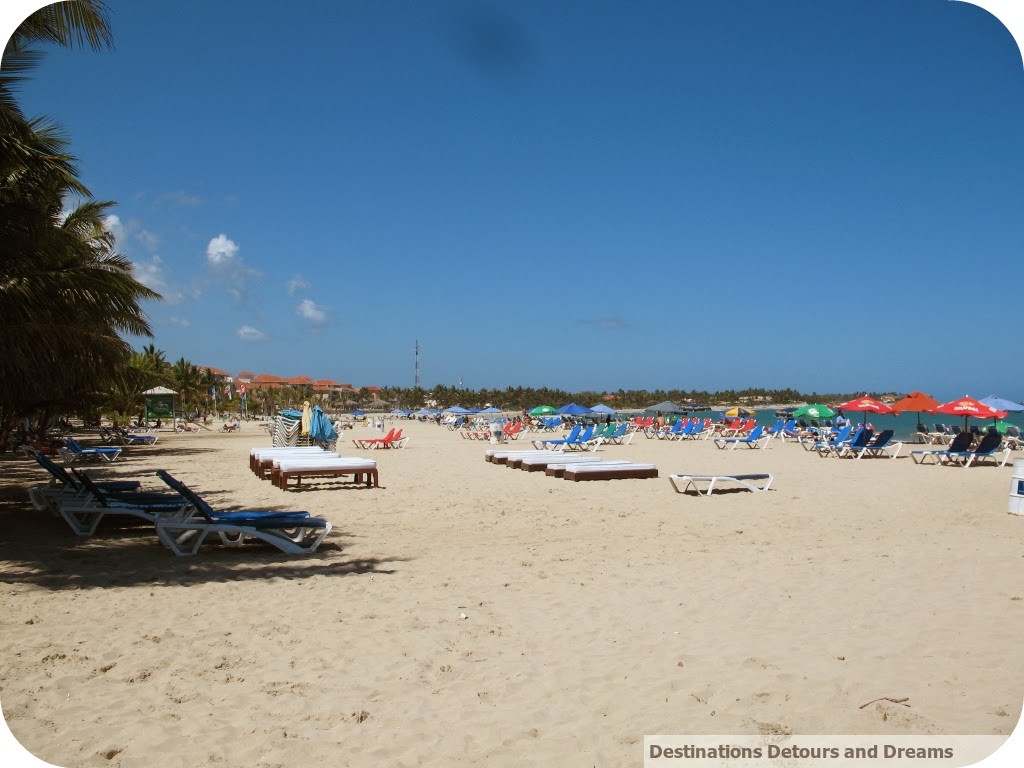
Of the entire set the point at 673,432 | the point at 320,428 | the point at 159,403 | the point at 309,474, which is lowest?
the point at 673,432

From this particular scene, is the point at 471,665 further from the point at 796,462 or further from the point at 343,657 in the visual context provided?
the point at 796,462

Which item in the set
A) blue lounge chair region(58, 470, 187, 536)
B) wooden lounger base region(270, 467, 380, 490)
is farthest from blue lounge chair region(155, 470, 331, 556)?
wooden lounger base region(270, 467, 380, 490)

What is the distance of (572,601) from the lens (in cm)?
489

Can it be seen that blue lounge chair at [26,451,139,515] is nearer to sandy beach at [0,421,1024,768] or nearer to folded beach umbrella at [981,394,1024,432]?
sandy beach at [0,421,1024,768]

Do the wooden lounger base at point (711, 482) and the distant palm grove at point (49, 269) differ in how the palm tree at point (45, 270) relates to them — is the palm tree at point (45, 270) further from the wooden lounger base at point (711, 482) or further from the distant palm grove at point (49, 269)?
the wooden lounger base at point (711, 482)

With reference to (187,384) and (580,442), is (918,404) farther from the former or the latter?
(187,384)

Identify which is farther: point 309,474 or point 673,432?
point 673,432

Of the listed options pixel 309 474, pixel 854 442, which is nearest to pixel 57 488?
pixel 309 474

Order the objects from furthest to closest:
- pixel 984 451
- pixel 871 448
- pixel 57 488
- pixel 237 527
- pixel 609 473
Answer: pixel 871 448
pixel 984 451
pixel 609 473
pixel 57 488
pixel 237 527

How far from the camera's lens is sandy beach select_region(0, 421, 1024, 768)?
2908mm

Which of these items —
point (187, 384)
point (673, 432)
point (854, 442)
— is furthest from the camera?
point (187, 384)

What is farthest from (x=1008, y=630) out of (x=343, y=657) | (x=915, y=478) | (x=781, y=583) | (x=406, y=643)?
(x=915, y=478)

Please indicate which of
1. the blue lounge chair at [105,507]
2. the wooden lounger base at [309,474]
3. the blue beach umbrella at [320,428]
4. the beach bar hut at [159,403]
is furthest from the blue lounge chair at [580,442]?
the beach bar hut at [159,403]

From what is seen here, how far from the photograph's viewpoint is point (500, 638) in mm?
4082
